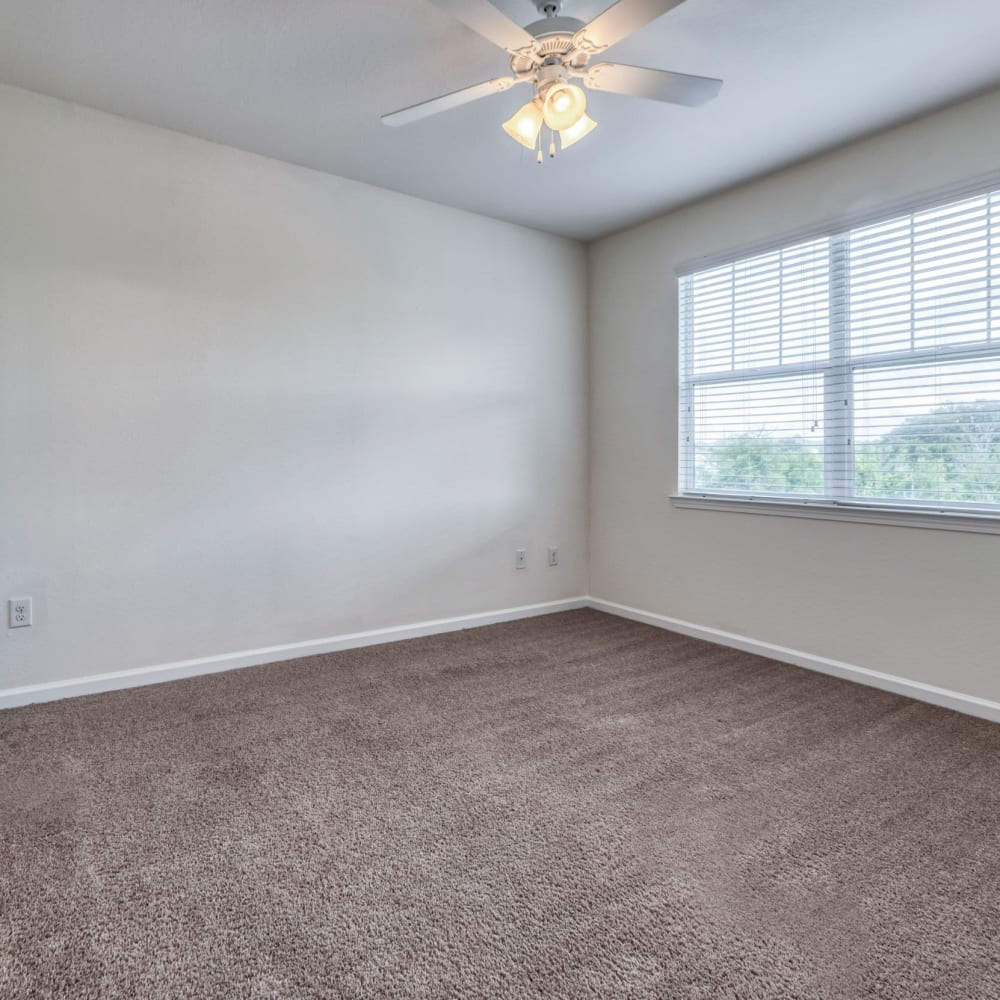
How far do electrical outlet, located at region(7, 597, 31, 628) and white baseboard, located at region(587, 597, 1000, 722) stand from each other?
310cm

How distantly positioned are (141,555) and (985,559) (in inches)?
138

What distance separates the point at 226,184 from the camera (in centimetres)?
291

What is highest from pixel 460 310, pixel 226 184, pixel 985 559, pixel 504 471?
pixel 226 184

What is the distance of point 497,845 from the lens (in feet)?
5.40

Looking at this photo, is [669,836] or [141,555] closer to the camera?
[669,836]

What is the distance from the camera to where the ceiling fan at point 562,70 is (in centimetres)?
165

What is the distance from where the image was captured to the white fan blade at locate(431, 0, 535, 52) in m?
1.58

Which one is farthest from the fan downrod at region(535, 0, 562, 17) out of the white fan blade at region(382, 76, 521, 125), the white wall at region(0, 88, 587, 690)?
the white wall at region(0, 88, 587, 690)

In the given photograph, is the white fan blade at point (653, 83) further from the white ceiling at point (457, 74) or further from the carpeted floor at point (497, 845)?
the carpeted floor at point (497, 845)

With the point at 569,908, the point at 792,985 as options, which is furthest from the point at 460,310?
the point at 792,985

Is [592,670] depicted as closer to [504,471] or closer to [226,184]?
[504,471]

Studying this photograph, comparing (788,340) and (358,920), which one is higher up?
(788,340)

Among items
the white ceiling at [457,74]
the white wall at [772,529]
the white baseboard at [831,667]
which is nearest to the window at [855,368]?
the white wall at [772,529]

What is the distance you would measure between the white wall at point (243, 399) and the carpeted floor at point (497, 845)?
54cm
